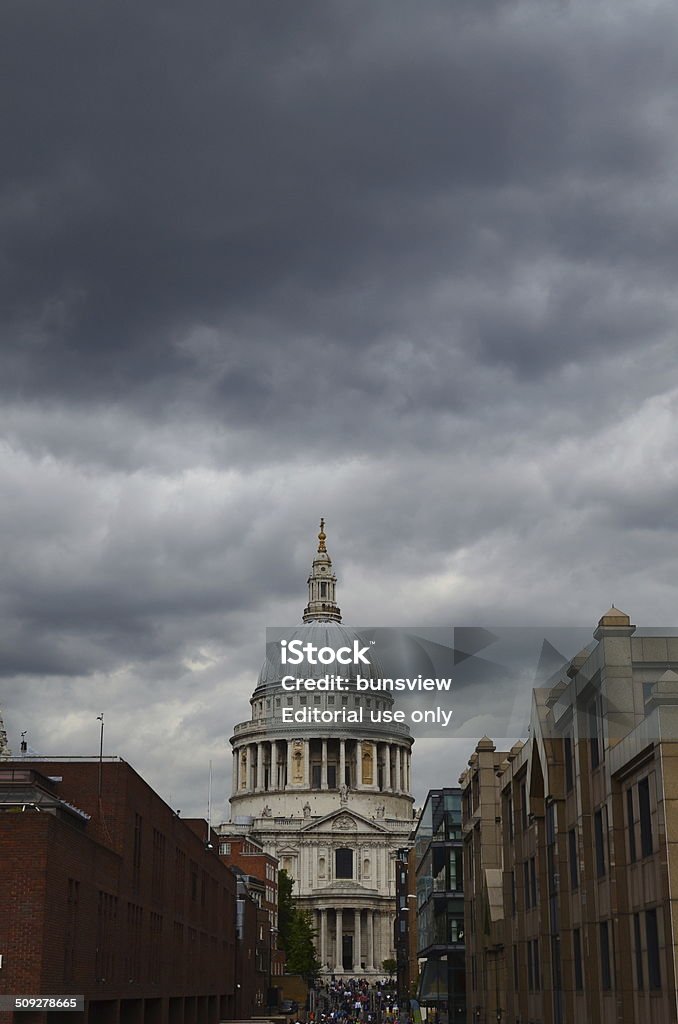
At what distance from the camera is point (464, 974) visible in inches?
3164

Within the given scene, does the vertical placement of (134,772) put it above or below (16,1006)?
above

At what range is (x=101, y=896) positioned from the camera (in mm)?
44438

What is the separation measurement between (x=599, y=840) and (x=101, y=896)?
645 inches

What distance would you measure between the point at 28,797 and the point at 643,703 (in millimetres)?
18558

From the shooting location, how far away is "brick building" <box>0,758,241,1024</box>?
119 feet

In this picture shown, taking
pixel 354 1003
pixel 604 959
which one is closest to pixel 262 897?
pixel 354 1003

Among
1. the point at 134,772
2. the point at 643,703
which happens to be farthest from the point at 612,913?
the point at 134,772

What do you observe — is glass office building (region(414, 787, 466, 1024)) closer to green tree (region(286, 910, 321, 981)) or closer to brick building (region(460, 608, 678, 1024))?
brick building (region(460, 608, 678, 1024))

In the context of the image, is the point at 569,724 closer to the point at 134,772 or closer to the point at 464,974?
the point at 134,772

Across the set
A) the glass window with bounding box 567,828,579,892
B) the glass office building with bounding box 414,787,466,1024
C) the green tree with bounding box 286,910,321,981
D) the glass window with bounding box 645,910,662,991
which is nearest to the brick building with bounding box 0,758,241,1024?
the glass window with bounding box 567,828,579,892

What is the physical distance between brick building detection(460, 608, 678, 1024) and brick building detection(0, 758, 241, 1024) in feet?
47.7

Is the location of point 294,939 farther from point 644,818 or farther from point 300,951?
point 644,818

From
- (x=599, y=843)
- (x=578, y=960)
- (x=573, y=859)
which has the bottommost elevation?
(x=578, y=960)

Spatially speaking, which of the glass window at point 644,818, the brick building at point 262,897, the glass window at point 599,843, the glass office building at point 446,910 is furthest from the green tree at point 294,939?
the glass window at point 644,818
